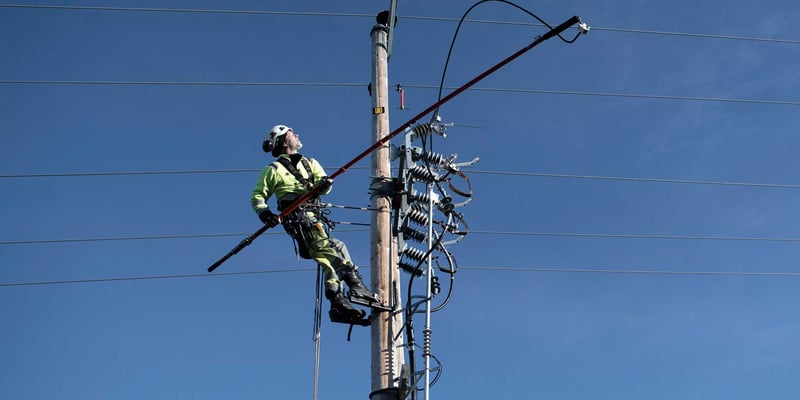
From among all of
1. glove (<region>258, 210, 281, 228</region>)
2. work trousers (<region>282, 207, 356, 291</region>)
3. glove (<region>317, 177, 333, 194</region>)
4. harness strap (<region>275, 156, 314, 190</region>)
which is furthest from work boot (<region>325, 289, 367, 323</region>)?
harness strap (<region>275, 156, 314, 190</region>)

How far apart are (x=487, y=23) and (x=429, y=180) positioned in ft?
13.9

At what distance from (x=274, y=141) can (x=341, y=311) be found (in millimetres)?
1810

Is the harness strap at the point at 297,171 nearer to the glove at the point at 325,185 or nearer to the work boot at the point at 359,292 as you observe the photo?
the glove at the point at 325,185

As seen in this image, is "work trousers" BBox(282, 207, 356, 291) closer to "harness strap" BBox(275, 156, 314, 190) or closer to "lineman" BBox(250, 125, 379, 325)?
"lineman" BBox(250, 125, 379, 325)

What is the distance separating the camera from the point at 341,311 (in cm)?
806

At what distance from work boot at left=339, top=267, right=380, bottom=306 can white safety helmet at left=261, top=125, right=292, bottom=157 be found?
4.88 ft

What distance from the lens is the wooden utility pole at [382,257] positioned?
775 cm

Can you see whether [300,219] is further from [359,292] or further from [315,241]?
[359,292]

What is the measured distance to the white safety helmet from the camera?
8.98 m

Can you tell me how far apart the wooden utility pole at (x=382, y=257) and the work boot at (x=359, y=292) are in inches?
3.4

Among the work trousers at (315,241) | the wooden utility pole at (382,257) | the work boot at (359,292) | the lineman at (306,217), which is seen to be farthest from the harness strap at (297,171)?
the work boot at (359,292)

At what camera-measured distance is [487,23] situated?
12398mm

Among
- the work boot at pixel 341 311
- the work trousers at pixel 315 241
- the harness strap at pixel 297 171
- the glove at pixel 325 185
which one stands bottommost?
the work boot at pixel 341 311

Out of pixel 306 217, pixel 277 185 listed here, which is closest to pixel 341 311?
pixel 306 217
